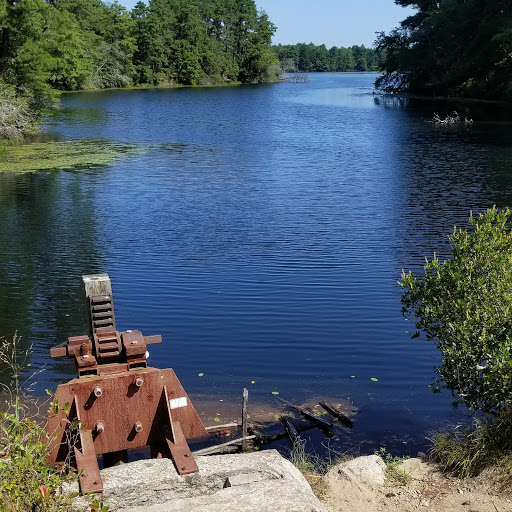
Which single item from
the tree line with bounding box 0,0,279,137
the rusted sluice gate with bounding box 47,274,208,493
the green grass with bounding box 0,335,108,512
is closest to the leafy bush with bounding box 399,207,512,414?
the rusted sluice gate with bounding box 47,274,208,493

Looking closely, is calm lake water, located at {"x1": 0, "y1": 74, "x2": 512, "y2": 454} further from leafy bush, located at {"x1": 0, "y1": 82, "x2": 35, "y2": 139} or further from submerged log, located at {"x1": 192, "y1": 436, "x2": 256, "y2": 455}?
leafy bush, located at {"x1": 0, "y1": 82, "x2": 35, "y2": 139}

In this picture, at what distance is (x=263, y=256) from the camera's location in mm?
16297

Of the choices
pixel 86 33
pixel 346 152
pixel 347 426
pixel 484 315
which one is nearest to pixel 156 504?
pixel 484 315

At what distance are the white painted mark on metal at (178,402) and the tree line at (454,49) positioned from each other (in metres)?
46.6

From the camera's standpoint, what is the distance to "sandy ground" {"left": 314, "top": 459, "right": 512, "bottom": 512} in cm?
579

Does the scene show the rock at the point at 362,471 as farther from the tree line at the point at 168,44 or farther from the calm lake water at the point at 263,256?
the tree line at the point at 168,44

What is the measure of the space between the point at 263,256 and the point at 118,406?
11331 millimetres

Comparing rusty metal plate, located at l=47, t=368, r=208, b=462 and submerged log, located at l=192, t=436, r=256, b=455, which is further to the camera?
submerged log, located at l=192, t=436, r=256, b=455

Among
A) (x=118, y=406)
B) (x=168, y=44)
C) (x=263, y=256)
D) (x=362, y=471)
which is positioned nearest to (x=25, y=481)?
(x=118, y=406)

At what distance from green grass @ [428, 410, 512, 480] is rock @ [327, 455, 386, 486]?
63cm

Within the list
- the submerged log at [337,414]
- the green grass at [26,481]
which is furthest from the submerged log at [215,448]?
the green grass at [26,481]

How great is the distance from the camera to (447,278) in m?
7.29

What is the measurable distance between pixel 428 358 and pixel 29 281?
817 centimetres

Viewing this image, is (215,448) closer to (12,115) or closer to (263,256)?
(263,256)
